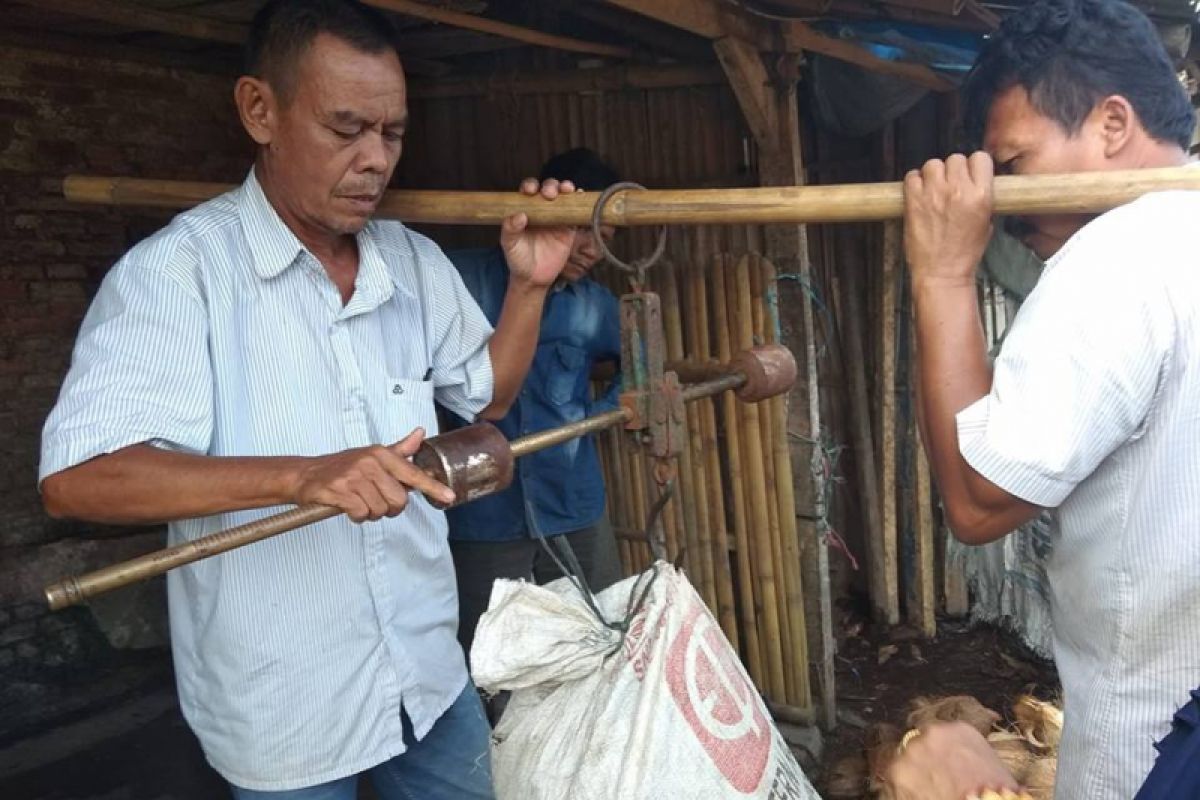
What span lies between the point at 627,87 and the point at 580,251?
3.72 ft

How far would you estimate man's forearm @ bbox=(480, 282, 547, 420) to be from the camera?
6.76 feet

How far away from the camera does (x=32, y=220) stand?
4379 millimetres

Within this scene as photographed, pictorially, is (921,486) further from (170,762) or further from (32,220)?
(32,220)

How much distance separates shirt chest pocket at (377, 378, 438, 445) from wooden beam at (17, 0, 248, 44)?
97.5 inches

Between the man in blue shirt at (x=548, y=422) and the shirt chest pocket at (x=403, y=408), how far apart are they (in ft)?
4.65

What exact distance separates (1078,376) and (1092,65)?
547mm

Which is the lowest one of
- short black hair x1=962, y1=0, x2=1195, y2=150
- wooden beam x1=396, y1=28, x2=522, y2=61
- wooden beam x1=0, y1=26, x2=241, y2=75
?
short black hair x1=962, y1=0, x2=1195, y2=150

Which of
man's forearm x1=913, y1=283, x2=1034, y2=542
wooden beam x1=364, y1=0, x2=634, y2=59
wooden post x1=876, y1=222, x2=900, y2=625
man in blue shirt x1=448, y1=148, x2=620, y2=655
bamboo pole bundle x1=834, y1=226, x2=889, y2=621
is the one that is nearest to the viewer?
man's forearm x1=913, y1=283, x2=1034, y2=542

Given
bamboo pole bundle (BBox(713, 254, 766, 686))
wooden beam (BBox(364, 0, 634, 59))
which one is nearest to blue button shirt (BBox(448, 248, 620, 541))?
bamboo pole bundle (BBox(713, 254, 766, 686))

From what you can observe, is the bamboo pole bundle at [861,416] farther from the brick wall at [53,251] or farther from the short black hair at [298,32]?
the short black hair at [298,32]

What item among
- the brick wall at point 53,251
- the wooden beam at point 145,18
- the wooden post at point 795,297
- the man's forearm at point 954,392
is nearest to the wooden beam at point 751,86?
the wooden post at point 795,297

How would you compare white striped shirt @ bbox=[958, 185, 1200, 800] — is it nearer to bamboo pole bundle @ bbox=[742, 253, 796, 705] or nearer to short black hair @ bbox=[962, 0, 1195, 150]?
short black hair @ bbox=[962, 0, 1195, 150]

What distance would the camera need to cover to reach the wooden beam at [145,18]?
3.41 m

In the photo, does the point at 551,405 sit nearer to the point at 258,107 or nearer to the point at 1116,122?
the point at 258,107
